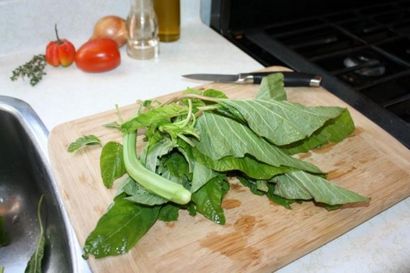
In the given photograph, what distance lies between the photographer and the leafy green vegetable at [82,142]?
0.68m

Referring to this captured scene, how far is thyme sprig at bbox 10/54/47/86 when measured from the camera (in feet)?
2.94

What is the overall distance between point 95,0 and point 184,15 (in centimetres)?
24

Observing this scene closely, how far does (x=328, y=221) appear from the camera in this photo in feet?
2.04

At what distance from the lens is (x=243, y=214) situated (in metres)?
0.63

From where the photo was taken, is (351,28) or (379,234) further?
(351,28)

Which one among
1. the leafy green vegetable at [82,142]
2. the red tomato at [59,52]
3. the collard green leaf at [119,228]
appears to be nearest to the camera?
the collard green leaf at [119,228]

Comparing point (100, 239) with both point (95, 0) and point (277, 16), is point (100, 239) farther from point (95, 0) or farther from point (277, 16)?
point (277, 16)

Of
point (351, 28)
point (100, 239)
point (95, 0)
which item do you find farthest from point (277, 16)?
point (100, 239)

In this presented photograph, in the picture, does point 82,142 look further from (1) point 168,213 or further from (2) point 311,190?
(2) point 311,190

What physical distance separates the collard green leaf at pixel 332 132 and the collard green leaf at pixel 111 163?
277mm

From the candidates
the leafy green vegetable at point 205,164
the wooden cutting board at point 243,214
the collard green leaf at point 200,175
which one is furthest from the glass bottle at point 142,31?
the collard green leaf at point 200,175

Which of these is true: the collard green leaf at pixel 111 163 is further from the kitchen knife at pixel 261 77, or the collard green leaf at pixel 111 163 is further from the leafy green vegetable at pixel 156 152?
the kitchen knife at pixel 261 77

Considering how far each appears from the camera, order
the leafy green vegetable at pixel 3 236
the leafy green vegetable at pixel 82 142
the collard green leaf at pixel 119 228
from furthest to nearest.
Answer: the leafy green vegetable at pixel 3 236, the leafy green vegetable at pixel 82 142, the collard green leaf at pixel 119 228

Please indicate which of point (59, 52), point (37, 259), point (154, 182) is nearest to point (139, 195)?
point (154, 182)
